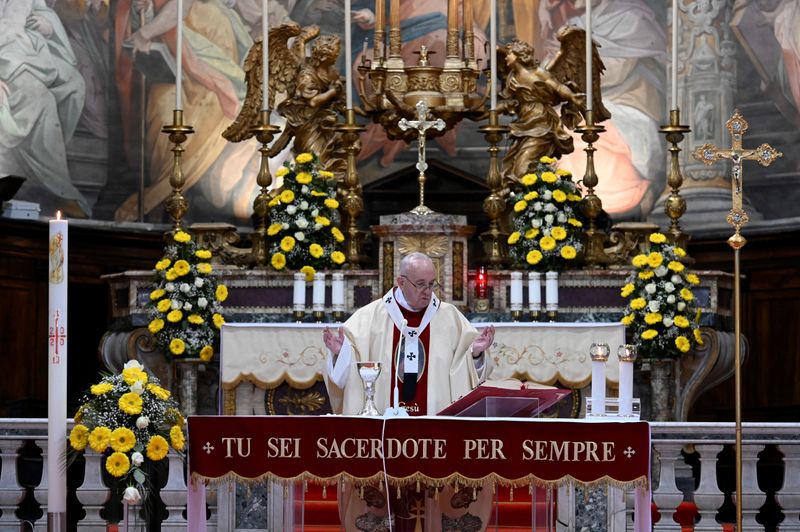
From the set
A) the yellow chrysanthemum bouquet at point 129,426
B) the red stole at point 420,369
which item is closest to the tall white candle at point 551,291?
the red stole at point 420,369

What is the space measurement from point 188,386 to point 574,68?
3930 mm

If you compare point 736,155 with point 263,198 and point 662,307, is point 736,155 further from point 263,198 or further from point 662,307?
point 263,198

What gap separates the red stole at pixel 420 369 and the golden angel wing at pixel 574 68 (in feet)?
14.6

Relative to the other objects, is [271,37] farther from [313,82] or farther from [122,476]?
[122,476]

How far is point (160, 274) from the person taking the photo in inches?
435

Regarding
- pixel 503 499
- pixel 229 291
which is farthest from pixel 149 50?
pixel 503 499

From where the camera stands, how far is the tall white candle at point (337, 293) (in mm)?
10820

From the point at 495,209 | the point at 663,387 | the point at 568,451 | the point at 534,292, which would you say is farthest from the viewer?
the point at 495,209

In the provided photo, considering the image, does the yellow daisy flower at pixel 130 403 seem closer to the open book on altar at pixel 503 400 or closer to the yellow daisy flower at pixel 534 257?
the open book on altar at pixel 503 400

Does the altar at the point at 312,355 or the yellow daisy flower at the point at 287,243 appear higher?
the yellow daisy flower at the point at 287,243

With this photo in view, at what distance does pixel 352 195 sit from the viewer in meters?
11.5

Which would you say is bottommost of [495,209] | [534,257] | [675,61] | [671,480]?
[671,480]

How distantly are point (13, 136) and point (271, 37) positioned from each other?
278 cm

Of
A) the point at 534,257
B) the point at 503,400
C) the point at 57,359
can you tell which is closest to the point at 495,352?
the point at 534,257
